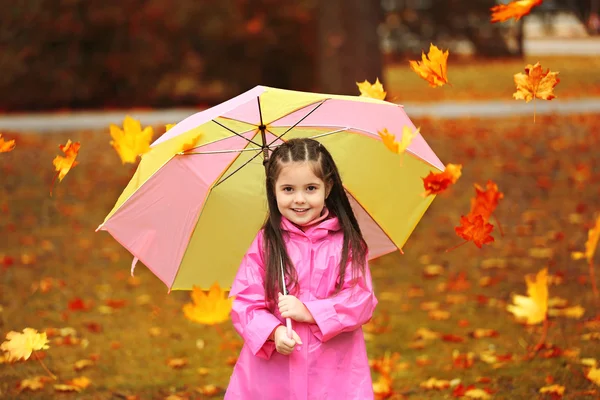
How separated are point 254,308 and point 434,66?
3.56ft

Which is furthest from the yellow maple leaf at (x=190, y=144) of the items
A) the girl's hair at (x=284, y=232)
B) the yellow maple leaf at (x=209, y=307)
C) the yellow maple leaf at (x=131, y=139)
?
the yellow maple leaf at (x=209, y=307)

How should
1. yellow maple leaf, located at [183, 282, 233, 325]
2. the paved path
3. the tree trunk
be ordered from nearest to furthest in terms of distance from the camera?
1. yellow maple leaf, located at [183, 282, 233, 325]
2. the tree trunk
3. the paved path

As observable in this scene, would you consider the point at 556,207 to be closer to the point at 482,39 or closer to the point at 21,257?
the point at 21,257

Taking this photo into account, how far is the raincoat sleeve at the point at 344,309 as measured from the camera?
10.1ft

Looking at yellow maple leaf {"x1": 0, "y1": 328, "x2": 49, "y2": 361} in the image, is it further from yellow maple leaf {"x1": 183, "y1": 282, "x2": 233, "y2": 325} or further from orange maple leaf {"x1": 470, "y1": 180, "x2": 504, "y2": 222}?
orange maple leaf {"x1": 470, "y1": 180, "x2": 504, "y2": 222}

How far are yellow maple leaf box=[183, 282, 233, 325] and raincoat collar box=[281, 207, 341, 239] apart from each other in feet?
1.80

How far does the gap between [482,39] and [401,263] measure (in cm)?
2699

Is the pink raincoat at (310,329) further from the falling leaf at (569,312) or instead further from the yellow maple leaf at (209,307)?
the falling leaf at (569,312)

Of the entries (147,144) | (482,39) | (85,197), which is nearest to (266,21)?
(85,197)

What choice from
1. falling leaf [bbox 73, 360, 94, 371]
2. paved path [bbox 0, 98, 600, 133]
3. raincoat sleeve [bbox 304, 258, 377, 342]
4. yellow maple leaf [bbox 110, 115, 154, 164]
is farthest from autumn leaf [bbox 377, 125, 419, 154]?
paved path [bbox 0, 98, 600, 133]

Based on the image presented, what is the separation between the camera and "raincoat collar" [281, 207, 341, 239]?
322cm

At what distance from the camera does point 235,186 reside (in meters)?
3.72

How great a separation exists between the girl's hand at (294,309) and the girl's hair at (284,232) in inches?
2.9

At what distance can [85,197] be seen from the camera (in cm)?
1029
